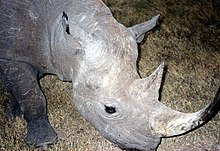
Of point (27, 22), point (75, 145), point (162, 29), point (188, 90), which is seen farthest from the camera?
point (162, 29)

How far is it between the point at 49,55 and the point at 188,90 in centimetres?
136

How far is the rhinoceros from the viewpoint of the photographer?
2.14 meters

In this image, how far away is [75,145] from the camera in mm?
3057

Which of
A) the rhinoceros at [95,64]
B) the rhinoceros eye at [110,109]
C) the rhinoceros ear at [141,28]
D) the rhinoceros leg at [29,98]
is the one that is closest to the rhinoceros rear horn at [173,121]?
the rhinoceros at [95,64]

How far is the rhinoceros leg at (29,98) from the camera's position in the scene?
8.80 ft

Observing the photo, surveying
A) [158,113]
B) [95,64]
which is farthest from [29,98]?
[158,113]

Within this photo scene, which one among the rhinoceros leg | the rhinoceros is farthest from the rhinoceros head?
the rhinoceros leg

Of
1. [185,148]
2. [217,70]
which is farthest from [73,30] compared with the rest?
[217,70]

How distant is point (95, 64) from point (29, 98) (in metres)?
0.73

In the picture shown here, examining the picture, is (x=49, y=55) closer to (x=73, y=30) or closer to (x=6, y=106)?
(x=73, y=30)

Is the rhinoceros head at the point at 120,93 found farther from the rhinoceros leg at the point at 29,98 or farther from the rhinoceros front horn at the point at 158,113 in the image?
the rhinoceros leg at the point at 29,98

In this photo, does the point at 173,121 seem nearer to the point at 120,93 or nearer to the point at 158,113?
the point at 158,113

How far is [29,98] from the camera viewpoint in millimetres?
2793

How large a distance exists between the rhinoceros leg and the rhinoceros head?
47cm
